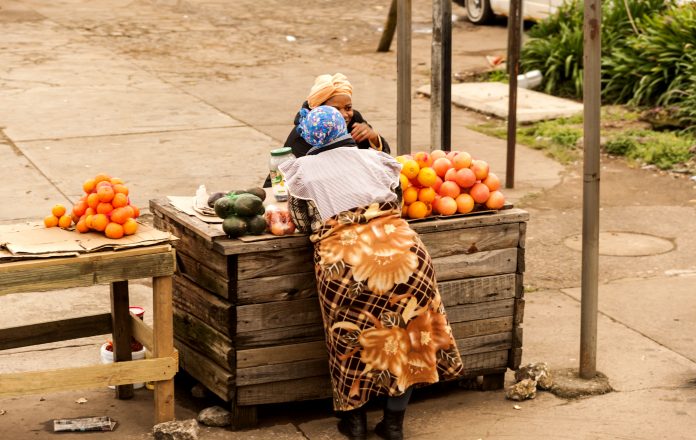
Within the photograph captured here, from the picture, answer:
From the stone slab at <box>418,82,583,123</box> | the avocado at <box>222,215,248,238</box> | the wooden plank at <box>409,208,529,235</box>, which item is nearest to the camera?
the avocado at <box>222,215,248,238</box>

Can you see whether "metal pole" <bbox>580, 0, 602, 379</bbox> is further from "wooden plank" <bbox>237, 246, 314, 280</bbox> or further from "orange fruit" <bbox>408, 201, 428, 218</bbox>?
"wooden plank" <bbox>237, 246, 314, 280</bbox>

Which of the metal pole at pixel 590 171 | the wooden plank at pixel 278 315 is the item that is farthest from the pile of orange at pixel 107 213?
the metal pole at pixel 590 171

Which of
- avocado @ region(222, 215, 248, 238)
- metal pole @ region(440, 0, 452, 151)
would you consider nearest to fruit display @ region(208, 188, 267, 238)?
avocado @ region(222, 215, 248, 238)

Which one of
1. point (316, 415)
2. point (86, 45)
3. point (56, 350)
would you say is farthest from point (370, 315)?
point (86, 45)

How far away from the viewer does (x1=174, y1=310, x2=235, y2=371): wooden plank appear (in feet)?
16.5

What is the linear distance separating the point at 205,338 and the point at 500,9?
42.0 feet

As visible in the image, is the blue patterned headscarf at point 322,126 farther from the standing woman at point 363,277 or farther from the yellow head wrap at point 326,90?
the yellow head wrap at point 326,90

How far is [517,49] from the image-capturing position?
9398 mm

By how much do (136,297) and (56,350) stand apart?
2.89 ft

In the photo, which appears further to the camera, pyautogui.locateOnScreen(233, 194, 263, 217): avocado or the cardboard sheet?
pyautogui.locateOnScreen(233, 194, 263, 217): avocado

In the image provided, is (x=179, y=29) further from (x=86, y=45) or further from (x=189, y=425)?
(x=189, y=425)

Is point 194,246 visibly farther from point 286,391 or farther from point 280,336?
point 286,391

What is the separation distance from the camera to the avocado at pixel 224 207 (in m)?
5.04

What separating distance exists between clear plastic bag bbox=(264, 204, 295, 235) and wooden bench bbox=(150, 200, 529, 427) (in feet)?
0.15
